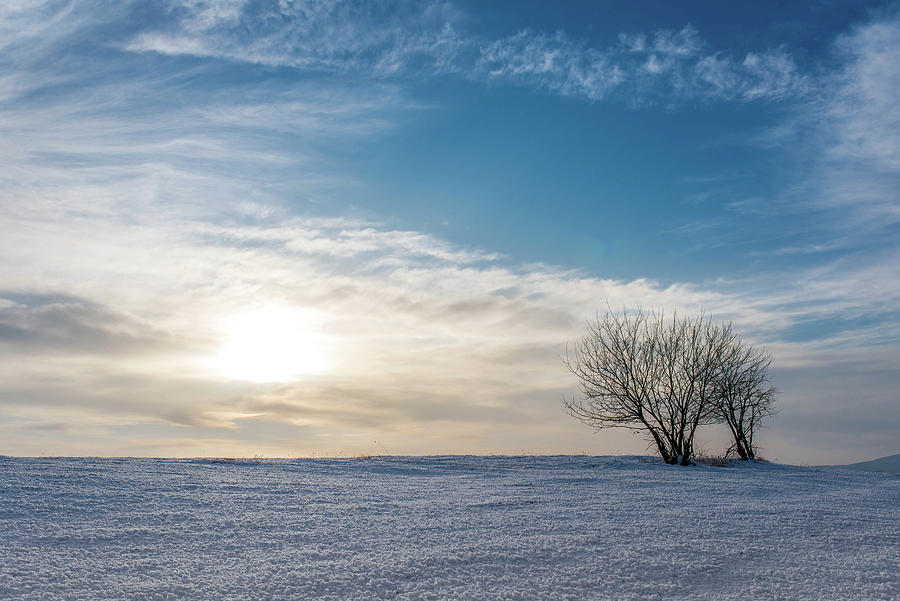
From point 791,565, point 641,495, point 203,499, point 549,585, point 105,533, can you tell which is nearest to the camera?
point 549,585

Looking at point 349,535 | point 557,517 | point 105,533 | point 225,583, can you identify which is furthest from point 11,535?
point 557,517

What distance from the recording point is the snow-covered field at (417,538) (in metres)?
5.02

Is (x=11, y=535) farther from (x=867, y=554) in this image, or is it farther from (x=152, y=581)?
(x=867, y=554)

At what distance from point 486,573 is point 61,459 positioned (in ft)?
30.0

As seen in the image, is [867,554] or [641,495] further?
[641,495]

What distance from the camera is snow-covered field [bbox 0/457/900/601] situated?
5.02 metres

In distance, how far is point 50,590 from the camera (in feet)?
→ 15.5

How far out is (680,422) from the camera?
17.5 meters

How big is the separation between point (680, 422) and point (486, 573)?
44.4 ft

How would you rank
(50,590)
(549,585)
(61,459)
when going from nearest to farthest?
(50,590) → (549,585) → (61,459)

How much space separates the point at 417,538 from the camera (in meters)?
6.42

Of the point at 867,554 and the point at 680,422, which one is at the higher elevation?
the point at 680,422

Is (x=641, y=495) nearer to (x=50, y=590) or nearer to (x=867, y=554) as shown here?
(x=867, y=554)

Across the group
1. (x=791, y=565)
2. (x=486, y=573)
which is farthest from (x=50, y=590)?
(x=791, y=565)
